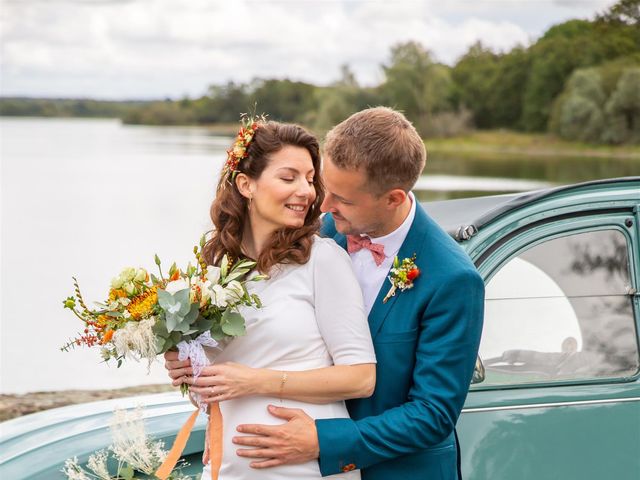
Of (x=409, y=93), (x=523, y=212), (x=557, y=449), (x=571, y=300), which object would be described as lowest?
(x=557, y=449)

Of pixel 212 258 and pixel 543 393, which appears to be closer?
pixel 212 258

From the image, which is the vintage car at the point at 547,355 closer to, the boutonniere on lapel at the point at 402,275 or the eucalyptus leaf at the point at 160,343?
the boutonniere on lapel at the point at 402,275

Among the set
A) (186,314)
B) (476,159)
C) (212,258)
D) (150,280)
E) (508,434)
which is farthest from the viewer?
(476,159)

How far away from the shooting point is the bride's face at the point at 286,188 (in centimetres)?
303

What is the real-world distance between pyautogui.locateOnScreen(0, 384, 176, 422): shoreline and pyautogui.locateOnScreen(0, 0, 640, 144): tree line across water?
1246 inches

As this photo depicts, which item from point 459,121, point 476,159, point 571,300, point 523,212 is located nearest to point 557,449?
point 571,300

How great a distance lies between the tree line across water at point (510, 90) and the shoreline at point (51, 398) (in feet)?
104

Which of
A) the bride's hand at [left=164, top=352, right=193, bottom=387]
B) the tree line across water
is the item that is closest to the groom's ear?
the bride's hand at [left=164, top=352, right=193, bottom=387]

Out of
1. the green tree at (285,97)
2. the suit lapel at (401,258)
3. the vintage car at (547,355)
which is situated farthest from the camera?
the green tree at (285,97)

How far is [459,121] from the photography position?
162 ft

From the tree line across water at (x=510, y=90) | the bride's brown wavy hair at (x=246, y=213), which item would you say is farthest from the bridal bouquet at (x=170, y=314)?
the tree line across water at (x=510, y=90)

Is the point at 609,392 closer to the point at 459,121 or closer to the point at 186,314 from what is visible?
the point at 186,314

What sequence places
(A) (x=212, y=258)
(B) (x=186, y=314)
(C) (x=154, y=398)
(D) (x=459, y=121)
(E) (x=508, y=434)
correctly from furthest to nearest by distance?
(D) (x=459, y=121)
(C) (x=154, y=398)
(E) (x=508, y=434)
(A) (x=212, y=258)
(B) (x=186, y=314)

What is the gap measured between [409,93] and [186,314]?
50.4m
